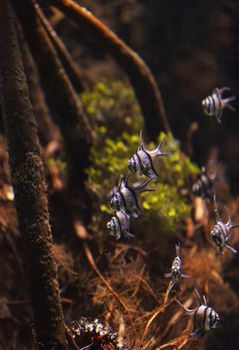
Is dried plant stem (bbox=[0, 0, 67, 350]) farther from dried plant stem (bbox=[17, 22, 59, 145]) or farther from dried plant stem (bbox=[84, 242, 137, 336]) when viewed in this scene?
dried plant stem (bbox=[17, 22, 59, 145])

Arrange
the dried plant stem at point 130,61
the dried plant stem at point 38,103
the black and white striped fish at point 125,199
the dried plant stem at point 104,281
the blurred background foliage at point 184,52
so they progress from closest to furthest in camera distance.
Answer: the black and white striped fish at point 125,199, the dried plant stem at point 104,281, the dried plant stem at point 130,61, the dried plant stem at point 38,103, the blurred background foliage at point 184,52

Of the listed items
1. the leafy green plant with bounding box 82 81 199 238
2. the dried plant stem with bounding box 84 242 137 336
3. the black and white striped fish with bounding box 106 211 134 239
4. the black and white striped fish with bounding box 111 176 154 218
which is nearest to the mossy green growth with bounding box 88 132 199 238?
the leafy green plant with bounding box 82 81 199 238

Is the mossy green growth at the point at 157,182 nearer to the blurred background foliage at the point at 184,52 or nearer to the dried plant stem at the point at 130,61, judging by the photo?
the dried plant stem at the point at 130,61

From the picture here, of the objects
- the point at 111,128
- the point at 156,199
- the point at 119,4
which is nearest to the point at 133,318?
the point at 156,199

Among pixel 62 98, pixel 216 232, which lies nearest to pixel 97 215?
pixel 62 98

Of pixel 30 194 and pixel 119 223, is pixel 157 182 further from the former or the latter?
pixel 30 194

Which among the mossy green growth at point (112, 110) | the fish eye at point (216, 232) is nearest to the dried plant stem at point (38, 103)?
the mossy green growth at point (112, 110)
